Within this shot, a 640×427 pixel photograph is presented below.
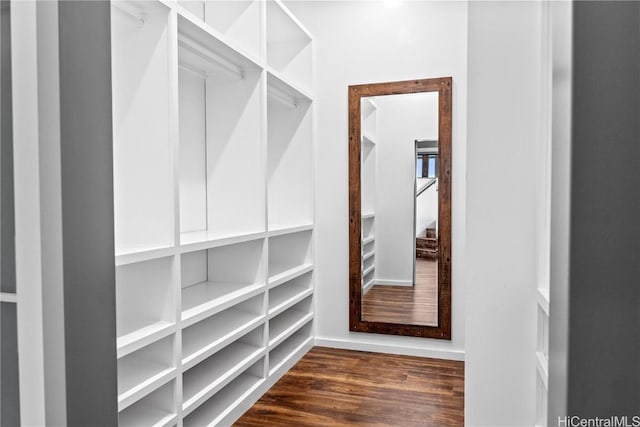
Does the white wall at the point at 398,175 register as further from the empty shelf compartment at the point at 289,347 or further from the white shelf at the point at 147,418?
the white shelf at the point at 147,418

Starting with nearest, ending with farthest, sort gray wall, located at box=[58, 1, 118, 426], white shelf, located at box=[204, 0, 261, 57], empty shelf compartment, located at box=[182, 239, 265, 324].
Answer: gray wall, located at box=[58, 1, 118, 426]
empty shelf compartment, located at box=[182, 239, 265, 324]
white shelf, located at box=[204, 0, 261, 57]

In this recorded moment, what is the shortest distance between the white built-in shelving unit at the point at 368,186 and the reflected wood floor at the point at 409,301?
0.11 m

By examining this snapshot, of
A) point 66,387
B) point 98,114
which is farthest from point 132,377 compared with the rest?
point 98,114

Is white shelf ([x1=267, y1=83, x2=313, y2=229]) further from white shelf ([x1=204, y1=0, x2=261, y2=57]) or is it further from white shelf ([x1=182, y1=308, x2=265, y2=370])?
white shelf ([x1=182, y1=308, x2=265, y2=370])

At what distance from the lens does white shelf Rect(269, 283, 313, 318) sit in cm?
272

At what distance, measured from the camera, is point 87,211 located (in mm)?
727

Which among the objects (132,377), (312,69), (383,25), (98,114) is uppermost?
(383,25)

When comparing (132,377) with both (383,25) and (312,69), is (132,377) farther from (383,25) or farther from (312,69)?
(383,25)

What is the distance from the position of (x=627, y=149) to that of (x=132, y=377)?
5.40 feet

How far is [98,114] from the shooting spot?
0.75 m

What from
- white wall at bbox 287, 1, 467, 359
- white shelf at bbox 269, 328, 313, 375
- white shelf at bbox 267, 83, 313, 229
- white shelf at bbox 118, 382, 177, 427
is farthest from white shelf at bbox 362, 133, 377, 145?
Answer: white shelf at bbox 118, 382, 177, 427

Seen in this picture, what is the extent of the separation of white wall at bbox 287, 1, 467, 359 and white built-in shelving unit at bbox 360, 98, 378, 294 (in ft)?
0.43

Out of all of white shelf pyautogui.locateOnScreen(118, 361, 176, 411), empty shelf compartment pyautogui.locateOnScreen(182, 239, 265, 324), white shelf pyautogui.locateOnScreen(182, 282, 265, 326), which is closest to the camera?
white shelf pyautogui.locateOnScreen(118, 361, 176, 411)

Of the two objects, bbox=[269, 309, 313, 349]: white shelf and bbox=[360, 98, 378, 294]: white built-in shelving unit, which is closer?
bbox=[269, 309, 313, 349]: white shelf
